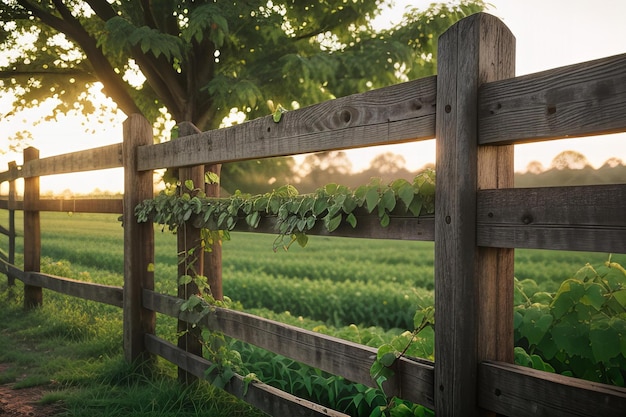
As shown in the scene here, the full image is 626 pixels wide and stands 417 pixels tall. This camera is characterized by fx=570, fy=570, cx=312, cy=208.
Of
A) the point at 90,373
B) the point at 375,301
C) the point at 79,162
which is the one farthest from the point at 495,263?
the point at 375,301

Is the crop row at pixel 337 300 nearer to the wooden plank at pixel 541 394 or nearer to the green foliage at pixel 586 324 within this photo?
the green foliage at pixel 586 324

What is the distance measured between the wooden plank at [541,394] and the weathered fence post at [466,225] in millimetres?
71

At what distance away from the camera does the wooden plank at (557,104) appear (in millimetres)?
1897

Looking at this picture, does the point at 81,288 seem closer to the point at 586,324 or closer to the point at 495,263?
the point at 495,263

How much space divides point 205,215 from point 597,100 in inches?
112

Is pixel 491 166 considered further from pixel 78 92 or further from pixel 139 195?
pixel 78 92

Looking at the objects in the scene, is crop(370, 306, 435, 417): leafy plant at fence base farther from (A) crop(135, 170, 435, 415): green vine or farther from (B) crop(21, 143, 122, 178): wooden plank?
(B) crop(21, 143, 122, 178): wooden plank

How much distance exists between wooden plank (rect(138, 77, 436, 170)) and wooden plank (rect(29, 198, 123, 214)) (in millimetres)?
1995

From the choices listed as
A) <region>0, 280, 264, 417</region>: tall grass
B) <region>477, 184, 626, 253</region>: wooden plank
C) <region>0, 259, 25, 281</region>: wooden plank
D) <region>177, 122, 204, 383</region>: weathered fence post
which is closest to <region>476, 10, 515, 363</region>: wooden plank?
<region>477, 184, 626, 253</region>: wooden plank

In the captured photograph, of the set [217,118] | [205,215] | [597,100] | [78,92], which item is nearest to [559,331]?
[597,100]

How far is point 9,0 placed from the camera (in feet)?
40.0

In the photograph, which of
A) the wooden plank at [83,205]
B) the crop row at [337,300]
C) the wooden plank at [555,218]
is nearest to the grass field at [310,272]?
the crop row at [337,300]

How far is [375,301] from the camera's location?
29.0 ft

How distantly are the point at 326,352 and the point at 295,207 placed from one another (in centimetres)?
82
